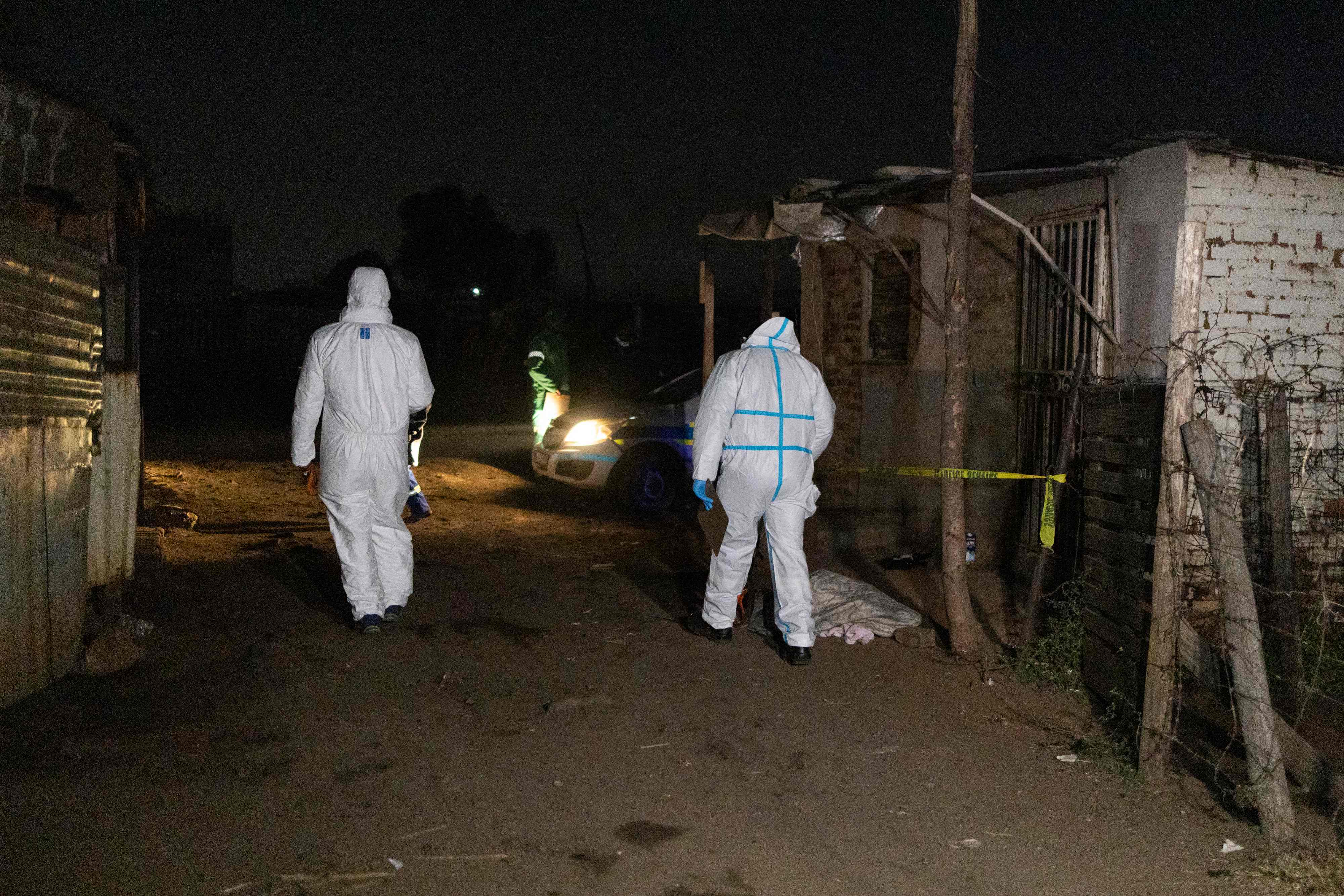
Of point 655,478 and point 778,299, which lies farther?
point 778,299

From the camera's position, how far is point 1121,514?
16.6 feet

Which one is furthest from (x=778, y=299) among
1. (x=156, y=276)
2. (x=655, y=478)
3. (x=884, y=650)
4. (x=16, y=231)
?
(x=16, y=231)

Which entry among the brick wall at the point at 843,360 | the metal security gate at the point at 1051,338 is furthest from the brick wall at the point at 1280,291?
the brick wall at the point at 843,360

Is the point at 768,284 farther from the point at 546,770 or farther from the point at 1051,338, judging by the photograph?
the point at 546,770

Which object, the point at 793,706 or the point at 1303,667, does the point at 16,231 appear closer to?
the point at 793,706

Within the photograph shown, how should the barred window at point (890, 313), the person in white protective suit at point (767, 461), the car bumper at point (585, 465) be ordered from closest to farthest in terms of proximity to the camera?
the person in white protective suit at point (767, 461) < the barred window at point (890, 313) < the car bumper at point (585, 465)

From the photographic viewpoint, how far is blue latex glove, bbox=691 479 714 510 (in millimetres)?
6172

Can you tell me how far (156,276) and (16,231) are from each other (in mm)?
27820

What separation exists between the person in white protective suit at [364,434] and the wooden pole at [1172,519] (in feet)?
12.7

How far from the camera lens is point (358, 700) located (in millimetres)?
5074

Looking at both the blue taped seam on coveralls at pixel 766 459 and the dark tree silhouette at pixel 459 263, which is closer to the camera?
the blue taped seam on coveralls at pixel 766 459

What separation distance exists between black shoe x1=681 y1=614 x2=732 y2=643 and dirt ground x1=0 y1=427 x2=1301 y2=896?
67 mm

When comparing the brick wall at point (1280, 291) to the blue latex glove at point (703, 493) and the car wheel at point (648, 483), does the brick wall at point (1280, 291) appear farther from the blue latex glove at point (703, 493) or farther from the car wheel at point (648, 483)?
the car wheel at point (648, 483)

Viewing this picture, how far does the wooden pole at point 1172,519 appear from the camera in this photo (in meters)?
4.04
